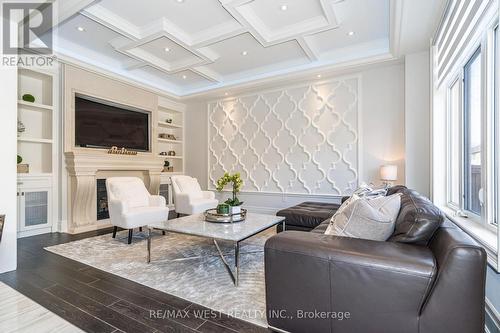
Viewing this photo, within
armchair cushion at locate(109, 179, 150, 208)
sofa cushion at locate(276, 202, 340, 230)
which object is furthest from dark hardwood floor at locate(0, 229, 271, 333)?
sofa cushion at locate(276, 202, 340, 230)

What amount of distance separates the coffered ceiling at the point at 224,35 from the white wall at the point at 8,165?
1150 mm

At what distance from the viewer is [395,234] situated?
1529mm

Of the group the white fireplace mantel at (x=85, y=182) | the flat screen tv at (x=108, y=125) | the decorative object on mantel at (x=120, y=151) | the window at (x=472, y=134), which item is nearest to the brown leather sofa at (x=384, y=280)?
the window at (x=472, y=134)

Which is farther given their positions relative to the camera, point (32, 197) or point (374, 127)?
point (374, 127)

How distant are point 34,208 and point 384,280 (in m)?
4.56

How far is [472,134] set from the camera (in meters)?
2.26

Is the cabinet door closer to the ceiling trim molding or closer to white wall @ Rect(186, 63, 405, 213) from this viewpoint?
the ceiling trim molding

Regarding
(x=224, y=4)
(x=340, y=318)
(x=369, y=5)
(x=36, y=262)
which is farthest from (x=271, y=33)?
(x=36, y=262)

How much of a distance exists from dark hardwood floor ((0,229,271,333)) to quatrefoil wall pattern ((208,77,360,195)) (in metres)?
3.38

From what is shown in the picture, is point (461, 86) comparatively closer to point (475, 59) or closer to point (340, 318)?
point (475, 59)

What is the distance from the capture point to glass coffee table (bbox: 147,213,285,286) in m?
2.27

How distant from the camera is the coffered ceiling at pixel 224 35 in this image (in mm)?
3098

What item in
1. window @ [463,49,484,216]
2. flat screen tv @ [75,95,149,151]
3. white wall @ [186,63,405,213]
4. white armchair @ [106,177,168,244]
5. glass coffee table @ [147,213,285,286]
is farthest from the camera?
flat screen tv @ [75,95,149,151]

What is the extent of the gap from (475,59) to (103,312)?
3494mm
